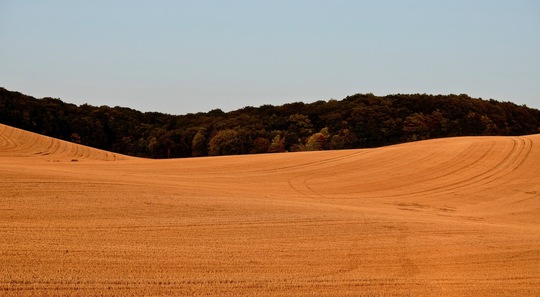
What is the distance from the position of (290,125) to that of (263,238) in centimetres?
4007

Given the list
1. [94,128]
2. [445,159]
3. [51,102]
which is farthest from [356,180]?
[51,102]

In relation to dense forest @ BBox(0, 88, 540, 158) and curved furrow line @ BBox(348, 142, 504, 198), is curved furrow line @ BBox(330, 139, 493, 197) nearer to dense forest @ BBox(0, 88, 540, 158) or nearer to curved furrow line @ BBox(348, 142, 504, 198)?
curved furrow line @ BBox(348, 142, 504, 198)

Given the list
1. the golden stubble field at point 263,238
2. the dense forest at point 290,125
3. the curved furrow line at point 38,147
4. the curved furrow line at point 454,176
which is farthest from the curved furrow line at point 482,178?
the dense forest at point 290,125

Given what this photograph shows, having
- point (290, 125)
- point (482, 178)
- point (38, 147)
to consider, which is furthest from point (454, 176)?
point (290, 125)

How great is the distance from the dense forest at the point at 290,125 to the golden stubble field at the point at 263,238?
24.1 meters

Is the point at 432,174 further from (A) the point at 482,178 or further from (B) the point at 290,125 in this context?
(B) the point at 290,125

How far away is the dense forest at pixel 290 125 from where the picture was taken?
146ft

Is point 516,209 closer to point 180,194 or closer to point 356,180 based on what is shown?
point 356,180

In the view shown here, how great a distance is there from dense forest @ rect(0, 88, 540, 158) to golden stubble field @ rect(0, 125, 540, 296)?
24.1m

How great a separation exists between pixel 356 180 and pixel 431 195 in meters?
3.01

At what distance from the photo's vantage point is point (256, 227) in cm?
1104

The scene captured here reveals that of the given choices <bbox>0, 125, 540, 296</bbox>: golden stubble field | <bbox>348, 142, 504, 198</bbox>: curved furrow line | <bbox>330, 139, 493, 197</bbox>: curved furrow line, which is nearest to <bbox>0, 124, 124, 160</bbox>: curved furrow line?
<bbox>0, 125, 540, 296</bbox>: golden stubble field

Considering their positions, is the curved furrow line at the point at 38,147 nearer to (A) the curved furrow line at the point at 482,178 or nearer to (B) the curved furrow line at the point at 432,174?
(B) the curved furrow line at the point at 432,174

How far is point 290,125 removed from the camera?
164ft
